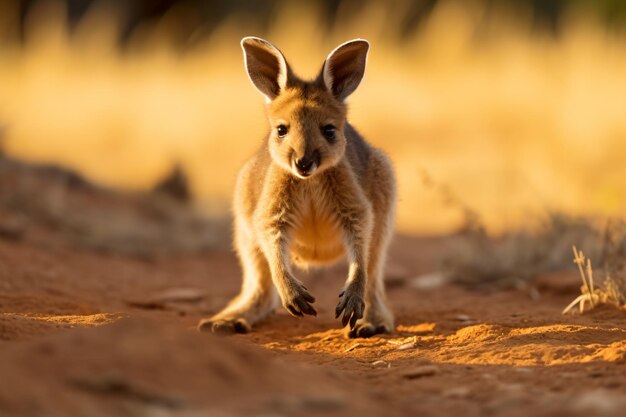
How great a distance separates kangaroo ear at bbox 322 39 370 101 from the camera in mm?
5852

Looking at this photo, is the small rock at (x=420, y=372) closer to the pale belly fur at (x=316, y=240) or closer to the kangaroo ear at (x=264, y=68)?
the pale belly fur at (x=316, y=240)

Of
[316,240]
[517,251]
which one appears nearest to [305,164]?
[316,240]

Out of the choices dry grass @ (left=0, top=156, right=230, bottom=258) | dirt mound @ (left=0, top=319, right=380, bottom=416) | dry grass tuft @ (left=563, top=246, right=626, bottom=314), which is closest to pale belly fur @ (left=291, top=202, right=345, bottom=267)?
dry grass tuft @ (left=563, top=246, right=626, bottom=314)

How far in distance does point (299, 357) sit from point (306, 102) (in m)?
1.66

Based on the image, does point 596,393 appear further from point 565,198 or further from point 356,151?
point 565,198

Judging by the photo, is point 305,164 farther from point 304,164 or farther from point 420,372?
point 420,372

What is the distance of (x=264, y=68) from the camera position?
5910mm

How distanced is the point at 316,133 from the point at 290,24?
456 inches

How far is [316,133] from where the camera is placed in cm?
549

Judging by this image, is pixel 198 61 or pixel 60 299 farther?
pixel 198 61

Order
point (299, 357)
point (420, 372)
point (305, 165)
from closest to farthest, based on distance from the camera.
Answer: point (420, 372)
point (299, 357)
point (305, 165)

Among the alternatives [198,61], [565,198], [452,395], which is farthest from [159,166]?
[452,395]

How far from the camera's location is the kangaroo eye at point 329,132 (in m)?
5.57

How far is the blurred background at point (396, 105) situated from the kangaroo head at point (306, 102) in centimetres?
491
